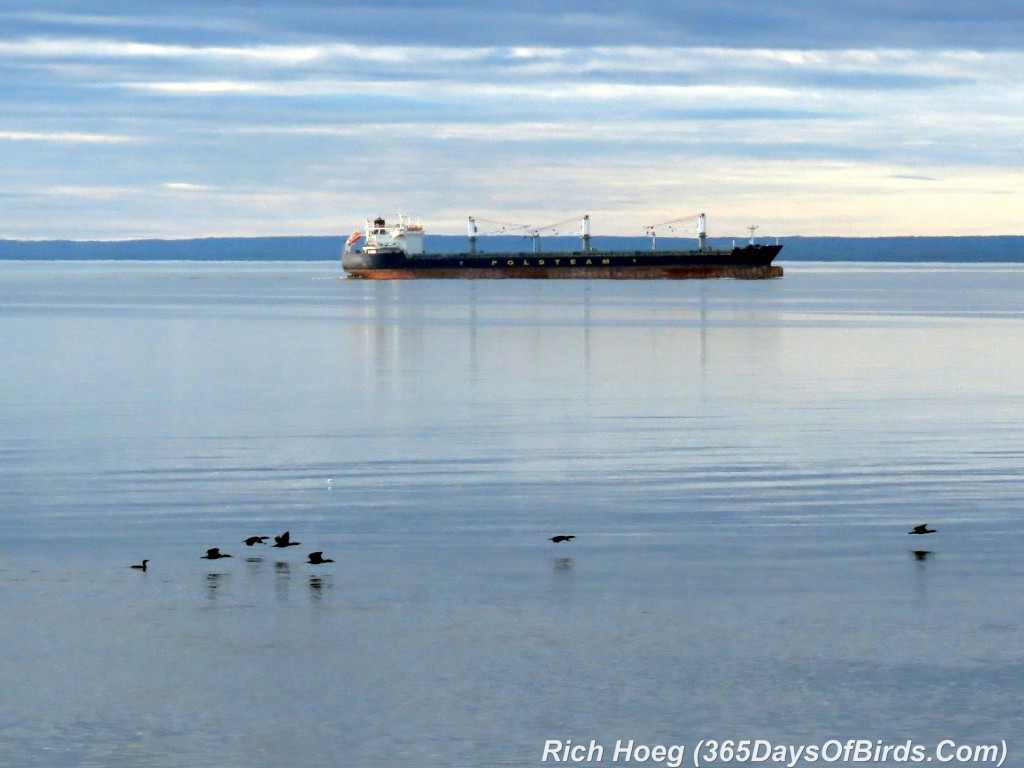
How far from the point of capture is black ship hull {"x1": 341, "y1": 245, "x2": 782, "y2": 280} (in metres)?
164

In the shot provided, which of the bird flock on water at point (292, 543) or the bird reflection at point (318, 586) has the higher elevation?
the bird flock on water at point (292, 543)

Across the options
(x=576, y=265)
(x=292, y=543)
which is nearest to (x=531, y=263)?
(x=576, y=265)

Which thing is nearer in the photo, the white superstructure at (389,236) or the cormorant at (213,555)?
the cormorant at (213,555)

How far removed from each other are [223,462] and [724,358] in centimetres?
2617

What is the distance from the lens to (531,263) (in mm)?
171875

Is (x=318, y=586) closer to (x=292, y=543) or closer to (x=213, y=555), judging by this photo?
(x=213, y=555)

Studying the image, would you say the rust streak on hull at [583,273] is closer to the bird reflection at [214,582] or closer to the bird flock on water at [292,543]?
the bird flock on water at [292,543]

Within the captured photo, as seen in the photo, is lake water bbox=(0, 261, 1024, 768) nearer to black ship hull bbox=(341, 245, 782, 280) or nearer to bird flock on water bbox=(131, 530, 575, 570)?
bird flock on water bbox=(131, 530, 575, 570)

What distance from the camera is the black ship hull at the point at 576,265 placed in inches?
6462

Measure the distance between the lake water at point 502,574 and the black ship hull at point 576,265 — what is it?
129788mm

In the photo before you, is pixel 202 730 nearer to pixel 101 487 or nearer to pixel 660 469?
pixel 101 487

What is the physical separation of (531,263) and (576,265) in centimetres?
511

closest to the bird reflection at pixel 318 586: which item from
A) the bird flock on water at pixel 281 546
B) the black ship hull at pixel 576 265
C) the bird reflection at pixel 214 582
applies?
the bird flock on water at pixel 281 546

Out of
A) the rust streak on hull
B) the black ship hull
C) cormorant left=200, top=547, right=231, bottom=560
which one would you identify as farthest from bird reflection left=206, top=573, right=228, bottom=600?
the rust streak on hull
